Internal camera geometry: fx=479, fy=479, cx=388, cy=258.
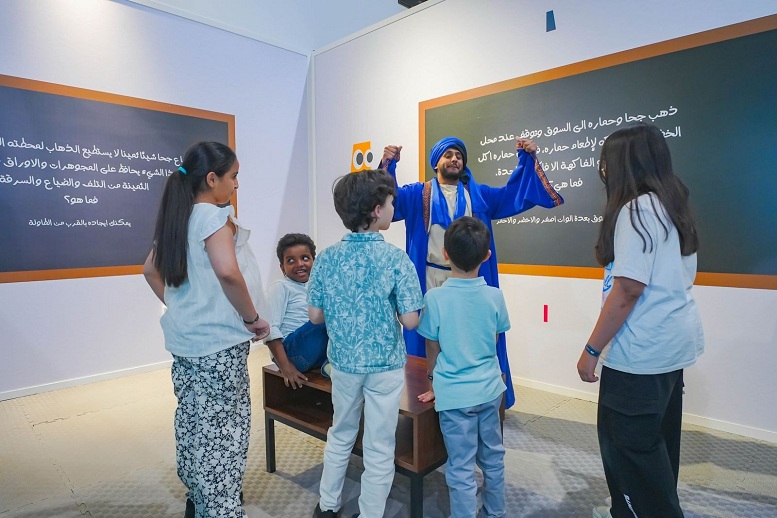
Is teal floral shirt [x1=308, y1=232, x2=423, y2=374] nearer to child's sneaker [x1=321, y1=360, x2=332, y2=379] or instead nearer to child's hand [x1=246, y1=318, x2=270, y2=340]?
child's hand [x1=246, y1=318, x2=270, y2=340]

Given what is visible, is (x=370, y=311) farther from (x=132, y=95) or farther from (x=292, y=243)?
(x=132, y=95)

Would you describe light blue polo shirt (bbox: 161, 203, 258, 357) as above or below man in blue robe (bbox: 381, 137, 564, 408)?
below

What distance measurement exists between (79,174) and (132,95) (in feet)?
2.29

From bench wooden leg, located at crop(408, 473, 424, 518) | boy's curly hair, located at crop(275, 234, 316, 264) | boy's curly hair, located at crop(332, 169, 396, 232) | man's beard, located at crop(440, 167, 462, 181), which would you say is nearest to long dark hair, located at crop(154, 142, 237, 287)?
boy's curly hair, located at crop(332, 169, 396, 232)

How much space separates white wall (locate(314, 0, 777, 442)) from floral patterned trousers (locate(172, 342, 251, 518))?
2130 millimetres

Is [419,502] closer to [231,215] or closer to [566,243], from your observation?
[231,215]

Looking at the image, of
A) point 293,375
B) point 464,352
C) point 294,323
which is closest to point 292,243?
point 294,323

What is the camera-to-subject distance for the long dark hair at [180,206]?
1416 mm

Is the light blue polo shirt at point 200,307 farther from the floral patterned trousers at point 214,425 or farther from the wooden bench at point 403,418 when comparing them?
the wooden bench at point 403,418

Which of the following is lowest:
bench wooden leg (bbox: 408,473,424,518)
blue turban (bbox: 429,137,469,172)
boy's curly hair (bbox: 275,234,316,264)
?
bench wooden leg (bbox: 408,473,424,518)

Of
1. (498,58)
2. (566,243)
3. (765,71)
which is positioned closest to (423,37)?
(498,58)

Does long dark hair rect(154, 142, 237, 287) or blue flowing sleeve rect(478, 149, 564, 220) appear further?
blue flowing sleeve rect(478, 149, 564, 220)

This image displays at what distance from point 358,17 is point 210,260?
398 cm

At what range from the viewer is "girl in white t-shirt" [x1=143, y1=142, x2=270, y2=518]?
4.65 ft
